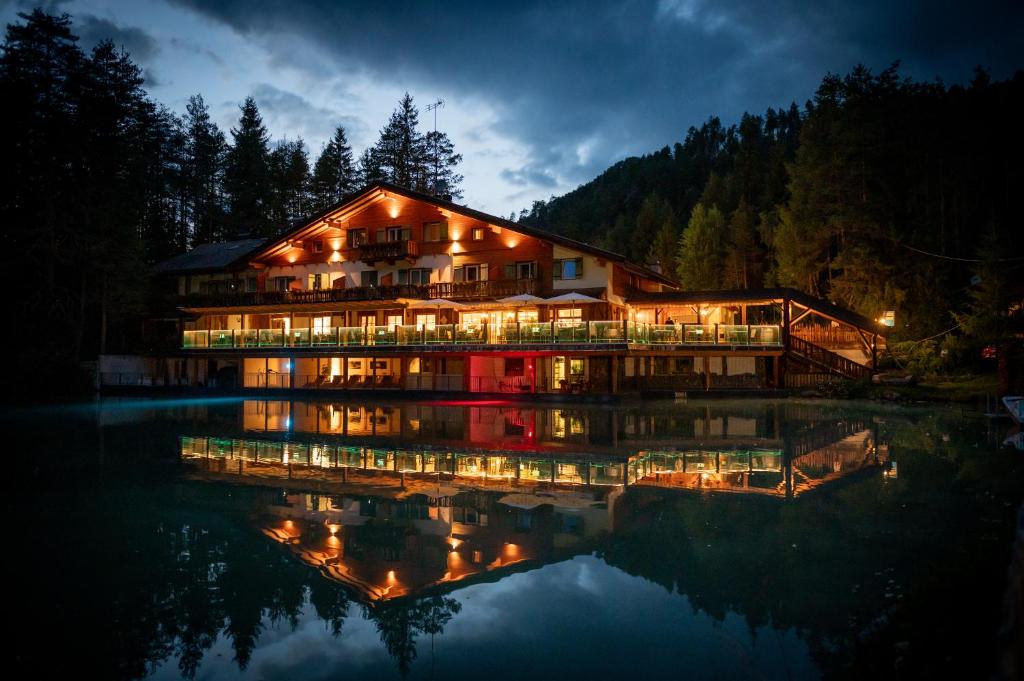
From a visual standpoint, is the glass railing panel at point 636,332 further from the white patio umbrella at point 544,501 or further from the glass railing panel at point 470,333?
the white patio umbrella at point 544,501

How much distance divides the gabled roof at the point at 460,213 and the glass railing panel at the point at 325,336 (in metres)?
6.88

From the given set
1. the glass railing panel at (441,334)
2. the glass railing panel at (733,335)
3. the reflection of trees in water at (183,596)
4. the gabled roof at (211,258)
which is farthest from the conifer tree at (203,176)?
the reflection of trees in water at (183,596)

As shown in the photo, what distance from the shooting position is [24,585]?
578 cm

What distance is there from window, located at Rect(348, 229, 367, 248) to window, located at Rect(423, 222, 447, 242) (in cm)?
399

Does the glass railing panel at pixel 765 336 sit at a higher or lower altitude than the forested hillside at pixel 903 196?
lower

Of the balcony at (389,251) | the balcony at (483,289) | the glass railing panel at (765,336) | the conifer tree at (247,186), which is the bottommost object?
the glass railing panel at (765,336)

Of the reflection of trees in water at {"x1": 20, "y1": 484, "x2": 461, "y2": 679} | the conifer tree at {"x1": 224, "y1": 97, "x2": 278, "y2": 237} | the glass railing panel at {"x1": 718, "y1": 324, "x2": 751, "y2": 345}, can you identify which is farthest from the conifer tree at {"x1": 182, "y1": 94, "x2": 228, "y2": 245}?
the reflection of trees in water at {"x1": 20, "y1": 484, "x2": 461, "y2": 679}

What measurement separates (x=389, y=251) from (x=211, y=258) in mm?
16272

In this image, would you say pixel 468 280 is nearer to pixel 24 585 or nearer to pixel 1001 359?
pixel 1001 359

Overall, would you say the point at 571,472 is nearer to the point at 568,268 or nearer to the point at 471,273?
the point at 568,268

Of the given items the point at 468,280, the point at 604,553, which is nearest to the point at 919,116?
the point at 468,280

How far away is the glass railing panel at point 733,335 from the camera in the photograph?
98.9ft

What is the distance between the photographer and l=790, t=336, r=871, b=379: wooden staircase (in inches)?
1191

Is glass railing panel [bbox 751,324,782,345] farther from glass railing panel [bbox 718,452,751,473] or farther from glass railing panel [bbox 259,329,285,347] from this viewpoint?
glass railing panel [bbox 259,329,285,347]
